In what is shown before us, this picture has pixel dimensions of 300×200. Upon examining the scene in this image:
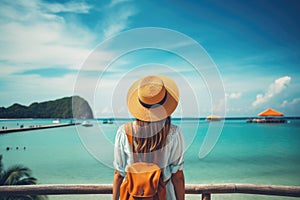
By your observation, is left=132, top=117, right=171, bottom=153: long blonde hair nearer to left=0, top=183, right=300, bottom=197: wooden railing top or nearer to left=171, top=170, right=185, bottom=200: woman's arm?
left=171, top=170, right=185, bottom=200: woman's arm

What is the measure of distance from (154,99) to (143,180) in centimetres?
32

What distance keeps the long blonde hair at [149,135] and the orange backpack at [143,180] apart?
0.03 metres

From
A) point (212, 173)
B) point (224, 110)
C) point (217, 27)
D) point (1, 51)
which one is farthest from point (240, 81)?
point (224, 110)

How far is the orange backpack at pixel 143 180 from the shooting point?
3.58 feet

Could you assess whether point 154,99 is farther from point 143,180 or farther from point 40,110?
point 40,110

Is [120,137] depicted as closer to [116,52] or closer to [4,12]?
[116,52]

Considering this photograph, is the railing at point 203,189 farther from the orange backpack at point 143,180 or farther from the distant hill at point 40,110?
the distant hill at point 40,110

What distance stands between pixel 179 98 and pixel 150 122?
0.16 metres

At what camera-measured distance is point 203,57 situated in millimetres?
1251

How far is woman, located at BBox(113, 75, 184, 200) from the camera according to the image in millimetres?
1084

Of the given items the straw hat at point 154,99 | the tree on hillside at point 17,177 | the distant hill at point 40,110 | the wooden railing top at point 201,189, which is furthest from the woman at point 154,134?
the distant hill at point 40,110

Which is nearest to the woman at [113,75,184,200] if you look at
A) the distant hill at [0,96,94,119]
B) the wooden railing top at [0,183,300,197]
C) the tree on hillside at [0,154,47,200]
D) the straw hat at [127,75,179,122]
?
the straw hat at [127,75,179,122]

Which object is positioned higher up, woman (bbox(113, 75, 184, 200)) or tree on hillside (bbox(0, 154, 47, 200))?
woman (bbox(113, 75, 184, 200))

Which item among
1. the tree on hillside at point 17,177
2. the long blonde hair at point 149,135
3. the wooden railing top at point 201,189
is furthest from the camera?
the tree on hillside at point 17,177
